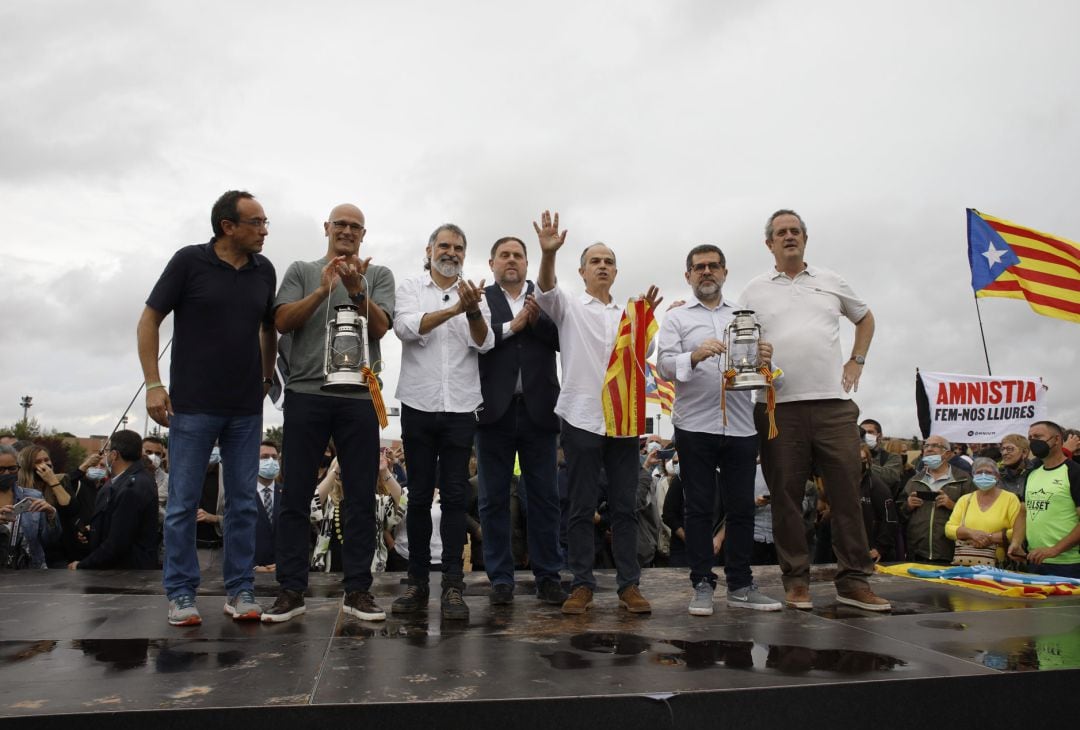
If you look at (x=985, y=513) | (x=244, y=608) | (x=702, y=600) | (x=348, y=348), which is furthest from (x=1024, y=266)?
(x=244, y=608)

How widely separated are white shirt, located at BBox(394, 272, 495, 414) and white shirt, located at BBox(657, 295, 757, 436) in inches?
48.7

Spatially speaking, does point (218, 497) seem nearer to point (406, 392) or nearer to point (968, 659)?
point (406, 392)

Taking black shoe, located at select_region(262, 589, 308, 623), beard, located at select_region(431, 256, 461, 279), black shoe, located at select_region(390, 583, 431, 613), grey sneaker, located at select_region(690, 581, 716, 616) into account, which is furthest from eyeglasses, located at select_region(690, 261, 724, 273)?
black shoe, located at select_region(262, 589, 308, 623)

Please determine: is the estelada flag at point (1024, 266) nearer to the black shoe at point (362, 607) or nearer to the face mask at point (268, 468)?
the face mask at point (268, 468)

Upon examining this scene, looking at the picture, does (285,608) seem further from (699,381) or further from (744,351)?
(744,351)

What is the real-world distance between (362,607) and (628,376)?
85.6 inches

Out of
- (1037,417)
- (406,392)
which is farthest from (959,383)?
(406,392)

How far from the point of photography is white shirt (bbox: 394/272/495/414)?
5.09 metres

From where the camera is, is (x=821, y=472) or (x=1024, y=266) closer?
(x=821, y=472)

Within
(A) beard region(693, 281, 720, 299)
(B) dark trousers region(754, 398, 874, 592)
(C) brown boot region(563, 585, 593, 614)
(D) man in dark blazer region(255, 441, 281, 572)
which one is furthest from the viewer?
(D) man in dark blazer region(255, 441, 281, 572)

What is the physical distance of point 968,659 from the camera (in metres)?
3.64

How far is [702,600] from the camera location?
495cm

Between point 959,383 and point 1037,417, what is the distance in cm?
135

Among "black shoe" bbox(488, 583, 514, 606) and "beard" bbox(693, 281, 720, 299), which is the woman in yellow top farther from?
"black shoe" bbox(488, 583, 514, 606)
